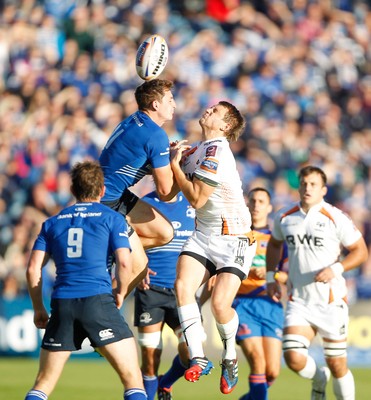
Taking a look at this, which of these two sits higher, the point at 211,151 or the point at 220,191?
the point at 211,151

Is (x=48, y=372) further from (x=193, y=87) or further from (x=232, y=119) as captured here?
(x=193, y=87)

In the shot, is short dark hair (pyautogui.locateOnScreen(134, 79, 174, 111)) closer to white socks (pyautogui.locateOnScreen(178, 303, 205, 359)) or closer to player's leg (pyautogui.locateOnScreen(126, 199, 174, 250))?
player's leg (pyautogui.locateOnScreen(126, 199, 174, 250))

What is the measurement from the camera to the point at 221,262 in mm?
9883

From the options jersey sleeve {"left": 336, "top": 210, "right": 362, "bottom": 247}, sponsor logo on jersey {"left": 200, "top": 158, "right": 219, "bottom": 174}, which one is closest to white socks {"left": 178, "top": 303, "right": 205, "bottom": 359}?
sponsor logo on jersey {"left": 200, "top": 158, "right": 219, "bottom": 174}

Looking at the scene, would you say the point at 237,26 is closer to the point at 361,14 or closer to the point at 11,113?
the point at 361,14

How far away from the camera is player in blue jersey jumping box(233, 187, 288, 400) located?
11805mm

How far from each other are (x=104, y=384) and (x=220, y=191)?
5.85 metres

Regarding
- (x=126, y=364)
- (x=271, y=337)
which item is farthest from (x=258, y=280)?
(x=126, y=364)

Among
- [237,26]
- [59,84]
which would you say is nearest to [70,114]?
[59,84]

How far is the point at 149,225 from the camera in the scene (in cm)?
1033

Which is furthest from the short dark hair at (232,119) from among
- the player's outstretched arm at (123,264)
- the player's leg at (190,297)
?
the player's outstretched arm at (123,264)

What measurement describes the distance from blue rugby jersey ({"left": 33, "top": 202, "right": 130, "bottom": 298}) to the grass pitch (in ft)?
15.2

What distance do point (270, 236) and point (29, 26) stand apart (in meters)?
11.8

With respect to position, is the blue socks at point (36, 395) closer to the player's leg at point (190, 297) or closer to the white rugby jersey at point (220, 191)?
the player's leg at point (190, 297)
